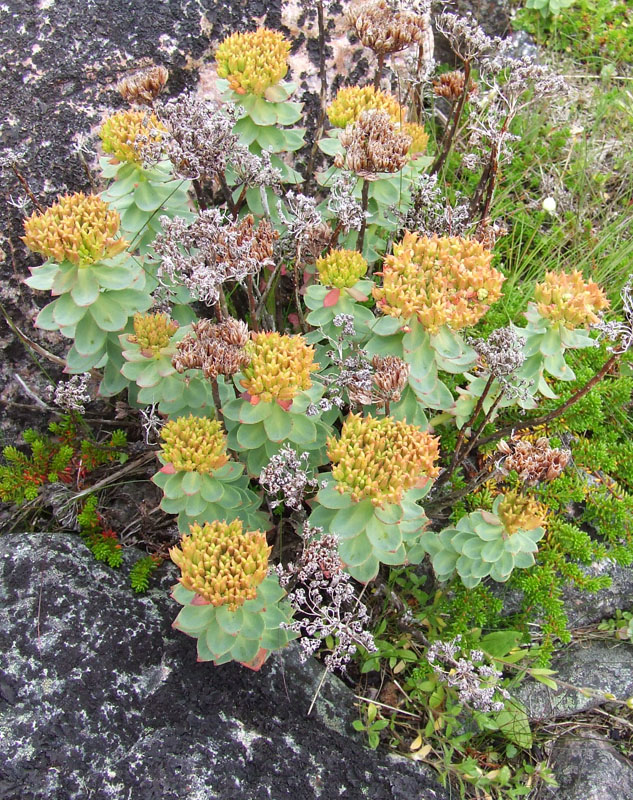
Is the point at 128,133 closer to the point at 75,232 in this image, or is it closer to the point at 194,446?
the point at 75,232

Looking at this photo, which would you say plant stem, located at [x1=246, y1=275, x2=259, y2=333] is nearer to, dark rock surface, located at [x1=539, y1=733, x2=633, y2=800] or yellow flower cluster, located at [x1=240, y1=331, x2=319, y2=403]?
yellow flower cluster, located at [x1=240, y1=331, x2=319, y2=403]

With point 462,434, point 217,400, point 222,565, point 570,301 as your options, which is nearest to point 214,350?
point 217,400

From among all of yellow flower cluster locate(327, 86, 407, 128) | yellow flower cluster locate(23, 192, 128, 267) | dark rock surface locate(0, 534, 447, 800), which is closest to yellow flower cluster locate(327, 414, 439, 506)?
dark rock surface locate(0, 534, 447, 800)

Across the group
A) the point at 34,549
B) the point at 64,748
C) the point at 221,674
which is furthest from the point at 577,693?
the point at 34,549

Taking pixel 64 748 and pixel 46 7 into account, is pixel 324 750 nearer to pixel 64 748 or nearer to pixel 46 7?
pixel 64 748

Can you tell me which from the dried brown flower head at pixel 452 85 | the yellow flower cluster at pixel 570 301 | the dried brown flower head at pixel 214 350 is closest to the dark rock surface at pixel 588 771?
the yellow flower cluster at pixel 570 301

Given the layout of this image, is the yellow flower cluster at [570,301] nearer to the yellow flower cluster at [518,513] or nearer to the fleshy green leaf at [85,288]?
the yellow flower cluster at [518,513]
